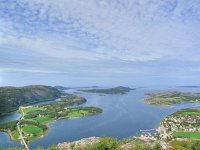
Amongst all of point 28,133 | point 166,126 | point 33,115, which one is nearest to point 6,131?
point 28,133

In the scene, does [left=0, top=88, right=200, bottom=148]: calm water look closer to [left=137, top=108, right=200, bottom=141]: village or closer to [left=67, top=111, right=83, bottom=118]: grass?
[left=137, top=108, right=200, bottom=141]: village

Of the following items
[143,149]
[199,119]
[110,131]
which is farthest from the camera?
[199,119]

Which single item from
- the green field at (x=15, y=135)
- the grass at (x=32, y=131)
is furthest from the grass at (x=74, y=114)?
the green field at (x=15, y=135)

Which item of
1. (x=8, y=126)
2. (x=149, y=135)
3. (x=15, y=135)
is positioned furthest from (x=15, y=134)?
(x=149, y=135)

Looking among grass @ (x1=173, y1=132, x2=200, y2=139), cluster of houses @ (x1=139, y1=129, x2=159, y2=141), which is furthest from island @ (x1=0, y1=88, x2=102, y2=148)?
grass @ (x1=173, y1=132, x2=200, y2=139)

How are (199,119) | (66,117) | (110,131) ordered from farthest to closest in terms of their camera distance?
(66,117) < (199,119) < (110,131)

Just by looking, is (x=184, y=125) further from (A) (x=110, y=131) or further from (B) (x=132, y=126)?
(A) (x=110, y=131)

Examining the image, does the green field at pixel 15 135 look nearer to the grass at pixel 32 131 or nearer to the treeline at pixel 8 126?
the grass at pixel 32 131

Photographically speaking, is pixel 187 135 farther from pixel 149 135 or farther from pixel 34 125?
pixel 34 125
